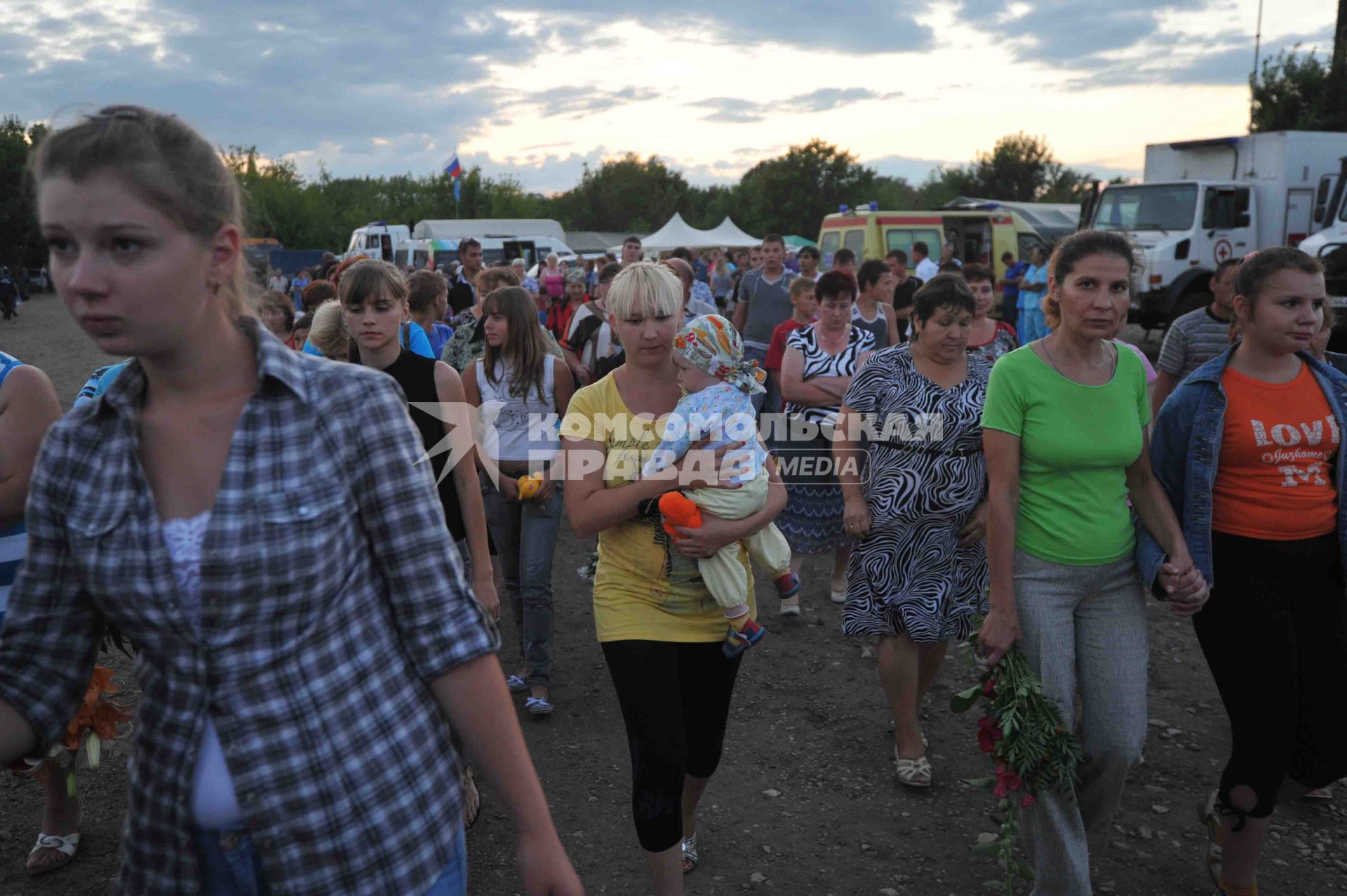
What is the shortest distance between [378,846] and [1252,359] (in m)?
3.14

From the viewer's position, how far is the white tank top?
5.21m

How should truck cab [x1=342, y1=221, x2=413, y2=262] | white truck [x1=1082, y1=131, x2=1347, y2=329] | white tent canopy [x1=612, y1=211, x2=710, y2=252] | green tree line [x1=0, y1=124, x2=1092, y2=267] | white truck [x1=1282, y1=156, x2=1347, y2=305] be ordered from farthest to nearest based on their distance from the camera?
1. green tree line [x1=0, y1=124, x2=1092, y2=267]
2. white tent canopy [x1=612, y1=211, x2=710, y2=252]
3. truck cab [x1=342, y1=221, x2=413, y2=262]
4. white truck [x1=1082, y1=131, x2=1347, y2=329]
5. white truck [x1=1282, y1=156, x2=1347, y2=305]

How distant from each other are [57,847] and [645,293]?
310cm

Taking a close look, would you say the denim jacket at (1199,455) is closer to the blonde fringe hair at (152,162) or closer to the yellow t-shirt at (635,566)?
the yellow t-shirt at (635,566)

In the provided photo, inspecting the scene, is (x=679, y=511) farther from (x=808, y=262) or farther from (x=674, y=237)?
(x=674, y=237)

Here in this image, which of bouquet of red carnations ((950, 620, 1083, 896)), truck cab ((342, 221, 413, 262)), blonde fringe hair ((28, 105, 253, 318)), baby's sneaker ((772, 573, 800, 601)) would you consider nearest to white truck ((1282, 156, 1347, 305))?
baby's sneaker ((772, 573, 800, 601))

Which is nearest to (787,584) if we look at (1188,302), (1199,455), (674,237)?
(1199,455)

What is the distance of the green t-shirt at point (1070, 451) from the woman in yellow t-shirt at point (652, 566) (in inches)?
32.7

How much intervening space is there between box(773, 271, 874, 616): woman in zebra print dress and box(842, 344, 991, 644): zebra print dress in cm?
183

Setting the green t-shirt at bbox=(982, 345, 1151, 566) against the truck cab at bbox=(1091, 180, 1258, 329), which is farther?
the truck cab at bbox=(1091, 180, 1258, 329)

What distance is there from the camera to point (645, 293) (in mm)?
3209

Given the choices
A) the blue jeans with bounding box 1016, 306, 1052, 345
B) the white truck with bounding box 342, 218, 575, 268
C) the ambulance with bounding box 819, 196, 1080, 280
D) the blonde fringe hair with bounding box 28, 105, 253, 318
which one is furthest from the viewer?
the white truck with bounding box 342, 218, 575, 268

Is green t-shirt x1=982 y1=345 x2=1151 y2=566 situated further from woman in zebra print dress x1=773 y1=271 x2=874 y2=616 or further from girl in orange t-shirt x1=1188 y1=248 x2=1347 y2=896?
woman in zebra print dress x1=773 y1=271 x2=874 y2=616

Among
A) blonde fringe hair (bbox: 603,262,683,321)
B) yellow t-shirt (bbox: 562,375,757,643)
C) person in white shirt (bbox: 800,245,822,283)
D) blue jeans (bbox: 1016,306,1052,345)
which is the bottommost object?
blue jeans (bbox: 1016,306,1052,345)
